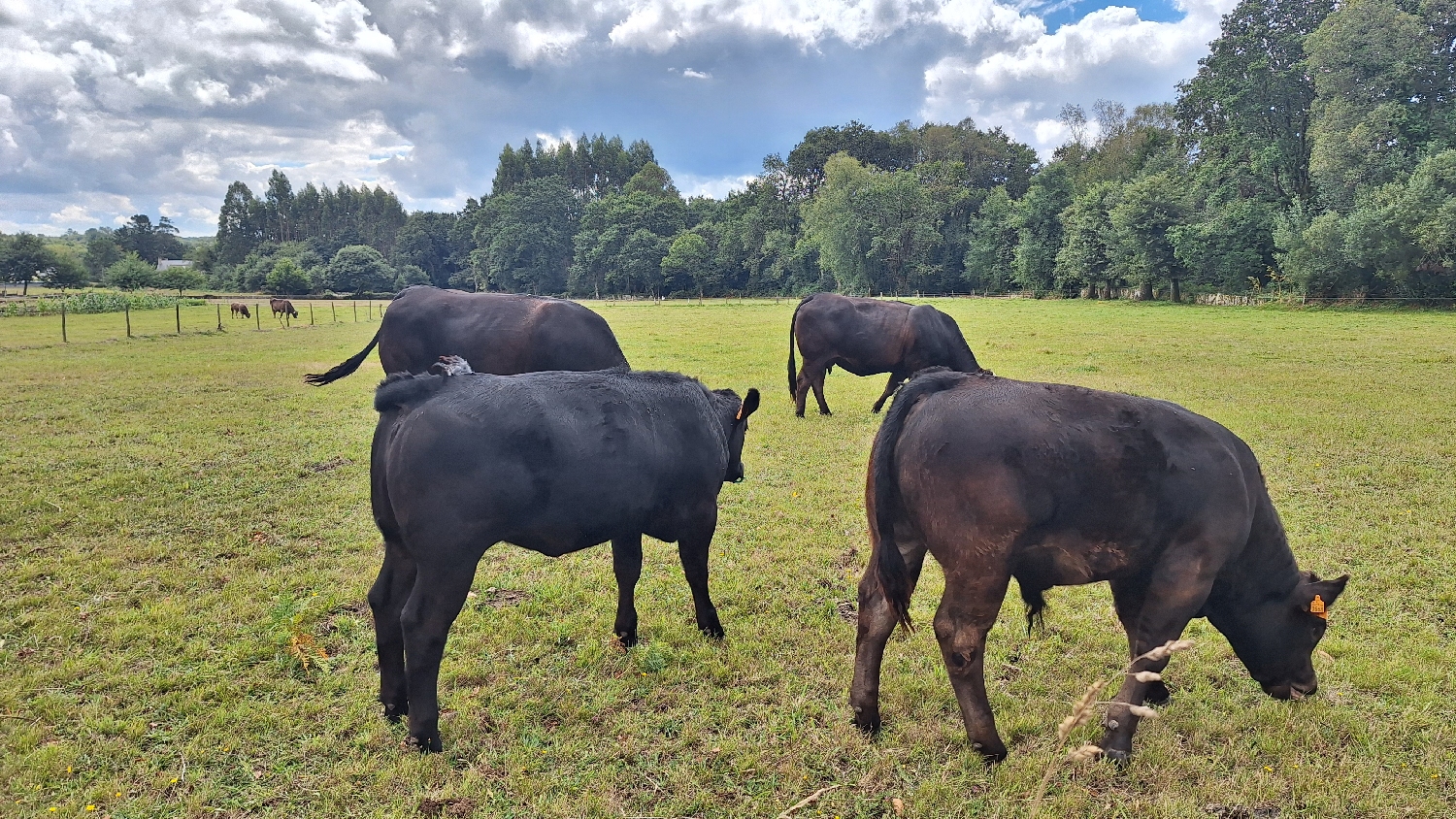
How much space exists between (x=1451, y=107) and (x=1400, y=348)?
3160 centimetres

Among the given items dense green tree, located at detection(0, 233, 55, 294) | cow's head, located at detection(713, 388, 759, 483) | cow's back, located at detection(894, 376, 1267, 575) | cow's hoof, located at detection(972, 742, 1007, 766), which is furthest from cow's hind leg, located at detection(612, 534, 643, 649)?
dense green tree, located at detection(0, 233, 55, 294)

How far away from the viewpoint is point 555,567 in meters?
5.91

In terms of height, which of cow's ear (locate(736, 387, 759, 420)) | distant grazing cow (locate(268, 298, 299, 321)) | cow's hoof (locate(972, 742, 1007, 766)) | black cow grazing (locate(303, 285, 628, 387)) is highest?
distant grazing cow (locate(268, 298, 299, 321))

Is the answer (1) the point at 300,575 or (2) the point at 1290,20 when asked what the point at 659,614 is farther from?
(2) the point at 1290,20

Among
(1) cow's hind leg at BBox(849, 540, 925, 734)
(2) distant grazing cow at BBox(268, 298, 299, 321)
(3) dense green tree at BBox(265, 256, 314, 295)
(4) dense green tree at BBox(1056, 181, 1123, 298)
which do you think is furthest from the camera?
(3) dense green tree at BBox(265, 256, 314, 295)

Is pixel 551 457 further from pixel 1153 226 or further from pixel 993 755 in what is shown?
pixel 1153 226

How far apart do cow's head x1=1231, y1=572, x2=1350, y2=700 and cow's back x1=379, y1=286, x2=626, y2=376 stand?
628 cm

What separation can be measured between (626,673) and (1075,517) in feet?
8.89

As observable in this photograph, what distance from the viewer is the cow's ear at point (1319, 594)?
11.6 feet

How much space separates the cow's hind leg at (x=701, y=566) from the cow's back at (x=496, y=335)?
3.93 m

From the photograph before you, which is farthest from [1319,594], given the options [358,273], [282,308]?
[358,273]

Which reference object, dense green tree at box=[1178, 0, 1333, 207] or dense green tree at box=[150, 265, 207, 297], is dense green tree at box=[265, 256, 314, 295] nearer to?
dense green tree at box=[150, 265, 207, 297]

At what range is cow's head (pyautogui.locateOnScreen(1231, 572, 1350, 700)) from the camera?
12.0 feet

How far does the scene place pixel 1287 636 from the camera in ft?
12.2
